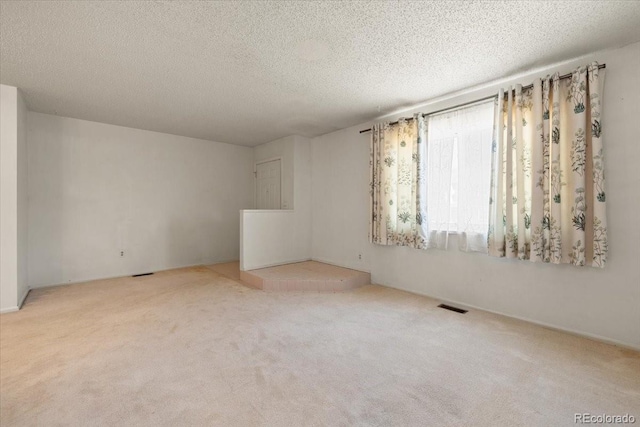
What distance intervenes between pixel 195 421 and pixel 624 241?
335 cm

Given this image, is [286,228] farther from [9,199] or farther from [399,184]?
[9,199]

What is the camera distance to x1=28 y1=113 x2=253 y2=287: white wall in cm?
410

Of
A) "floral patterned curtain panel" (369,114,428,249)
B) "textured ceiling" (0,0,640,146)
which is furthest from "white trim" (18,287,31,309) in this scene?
"floral patterned curtain panel" (369,114,428,249)

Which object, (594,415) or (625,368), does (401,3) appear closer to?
(594,415)

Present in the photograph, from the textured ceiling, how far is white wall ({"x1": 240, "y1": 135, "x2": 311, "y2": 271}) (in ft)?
5.42

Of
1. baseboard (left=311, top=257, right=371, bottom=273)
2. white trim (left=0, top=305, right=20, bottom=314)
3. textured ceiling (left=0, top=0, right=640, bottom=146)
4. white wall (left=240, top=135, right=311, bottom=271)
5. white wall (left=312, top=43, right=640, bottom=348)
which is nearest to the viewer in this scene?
textured ceiling (left=0, top=0, right=640, bottom=146)

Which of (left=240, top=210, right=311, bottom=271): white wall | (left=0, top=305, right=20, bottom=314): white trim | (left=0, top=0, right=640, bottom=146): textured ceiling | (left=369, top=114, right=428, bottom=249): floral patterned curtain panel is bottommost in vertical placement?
(left=0, top=305, right=20, bottom=314): white trim

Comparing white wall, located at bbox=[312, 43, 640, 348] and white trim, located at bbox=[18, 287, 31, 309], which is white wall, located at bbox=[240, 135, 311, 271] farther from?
white trim, located at bbox=[18, 287, 31, 309]

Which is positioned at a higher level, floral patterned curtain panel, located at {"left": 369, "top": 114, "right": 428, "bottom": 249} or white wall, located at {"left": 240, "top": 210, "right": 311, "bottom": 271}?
floral patterned curtain panel, located at {"left": 369, "top": 114, "right": 428, "bottom": 249}

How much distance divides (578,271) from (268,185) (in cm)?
488

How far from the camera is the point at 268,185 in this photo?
5887mm

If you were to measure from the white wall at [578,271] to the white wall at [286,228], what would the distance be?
141cm

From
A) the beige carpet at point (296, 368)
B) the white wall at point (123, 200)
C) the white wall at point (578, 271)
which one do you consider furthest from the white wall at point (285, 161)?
the beige carpet at point (296, 368)

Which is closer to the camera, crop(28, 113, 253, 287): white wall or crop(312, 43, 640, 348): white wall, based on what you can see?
crop(312, 43, 640, 348): white wall
